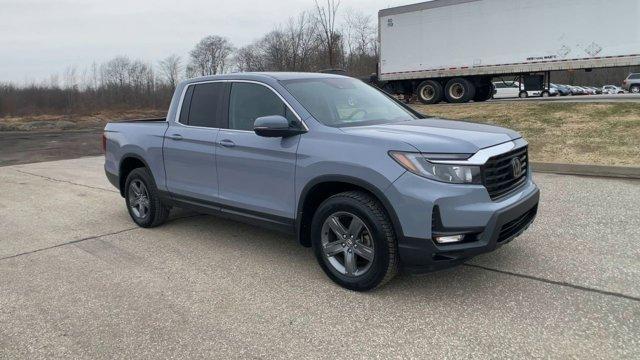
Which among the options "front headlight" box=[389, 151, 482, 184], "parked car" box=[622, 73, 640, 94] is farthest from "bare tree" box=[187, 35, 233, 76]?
"front headlight" box=[389, 151, 482, 184]

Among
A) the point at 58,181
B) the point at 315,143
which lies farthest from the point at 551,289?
the point at 58,181

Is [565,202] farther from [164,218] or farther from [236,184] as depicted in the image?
[164,218]

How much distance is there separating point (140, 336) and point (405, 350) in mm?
1825

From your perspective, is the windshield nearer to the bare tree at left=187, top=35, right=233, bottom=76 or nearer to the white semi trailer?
the white semi trailer

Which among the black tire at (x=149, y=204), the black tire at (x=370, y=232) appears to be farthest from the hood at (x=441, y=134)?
the black tire at (x=149, y=204)

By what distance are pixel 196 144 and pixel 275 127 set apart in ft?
4.81

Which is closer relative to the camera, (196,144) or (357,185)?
(357,185)

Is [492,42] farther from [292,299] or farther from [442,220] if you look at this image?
[292,299]

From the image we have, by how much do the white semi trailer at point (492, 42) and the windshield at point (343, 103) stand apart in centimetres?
1575

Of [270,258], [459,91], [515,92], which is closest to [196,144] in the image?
[270,258]

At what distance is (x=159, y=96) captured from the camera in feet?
213

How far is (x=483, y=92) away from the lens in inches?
859

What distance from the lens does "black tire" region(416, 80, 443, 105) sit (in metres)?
21.7

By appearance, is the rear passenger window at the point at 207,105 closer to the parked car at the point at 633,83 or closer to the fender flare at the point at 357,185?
the fender flare at the point at 357,185
